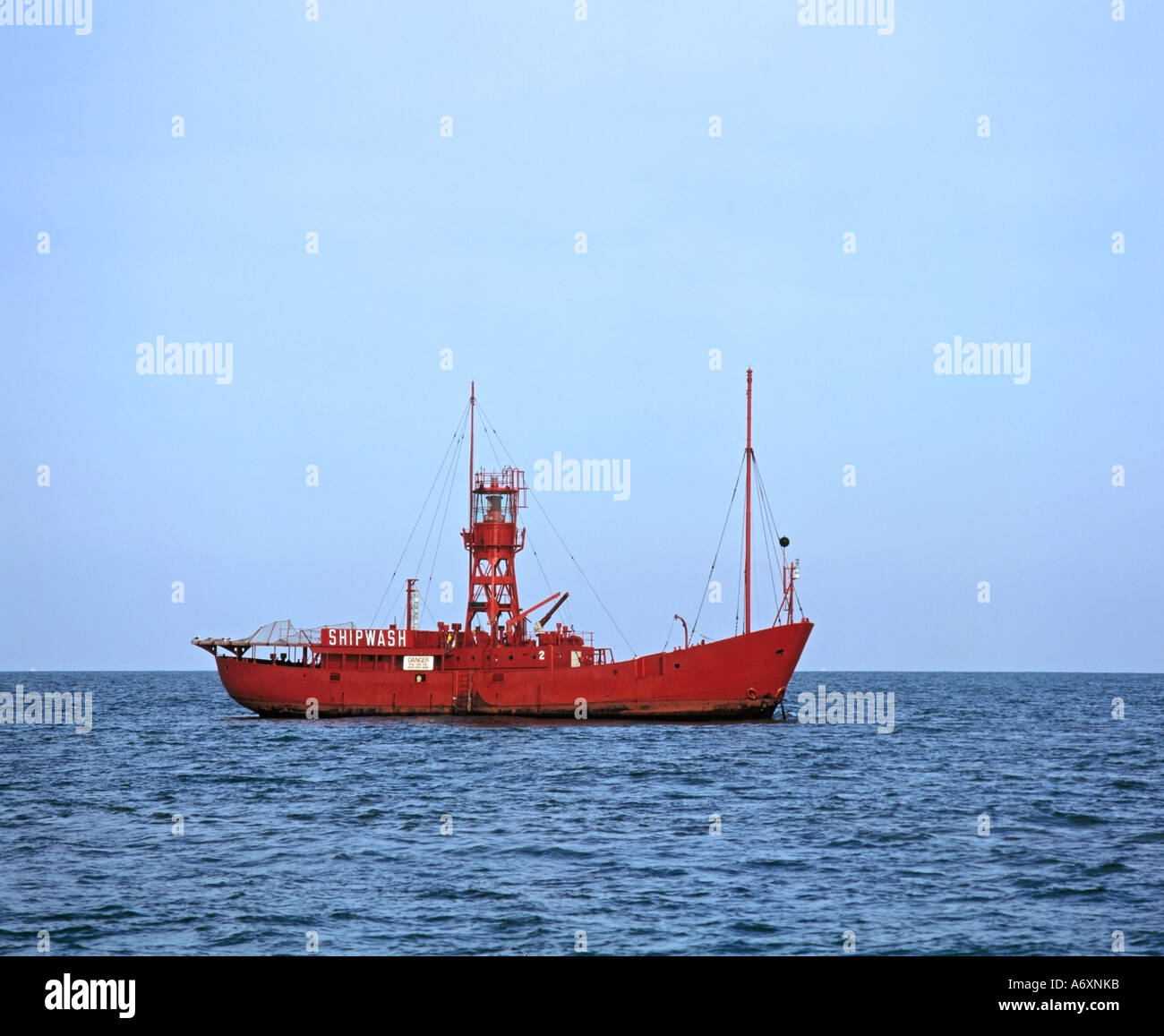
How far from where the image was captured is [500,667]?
5784 cm

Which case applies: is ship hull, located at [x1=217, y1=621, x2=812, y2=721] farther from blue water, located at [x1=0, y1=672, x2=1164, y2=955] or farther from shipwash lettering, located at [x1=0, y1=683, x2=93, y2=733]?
shipwash lettering, located at [x1=0, y1=683, x2=93, y2=733]

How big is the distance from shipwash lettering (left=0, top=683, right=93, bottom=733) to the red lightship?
1221 centimetres

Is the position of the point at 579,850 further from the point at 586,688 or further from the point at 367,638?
the point at 367,638

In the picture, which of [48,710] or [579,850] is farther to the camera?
[48,710]

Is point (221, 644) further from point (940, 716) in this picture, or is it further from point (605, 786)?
point (940, 716)

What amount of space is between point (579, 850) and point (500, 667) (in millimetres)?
33271
